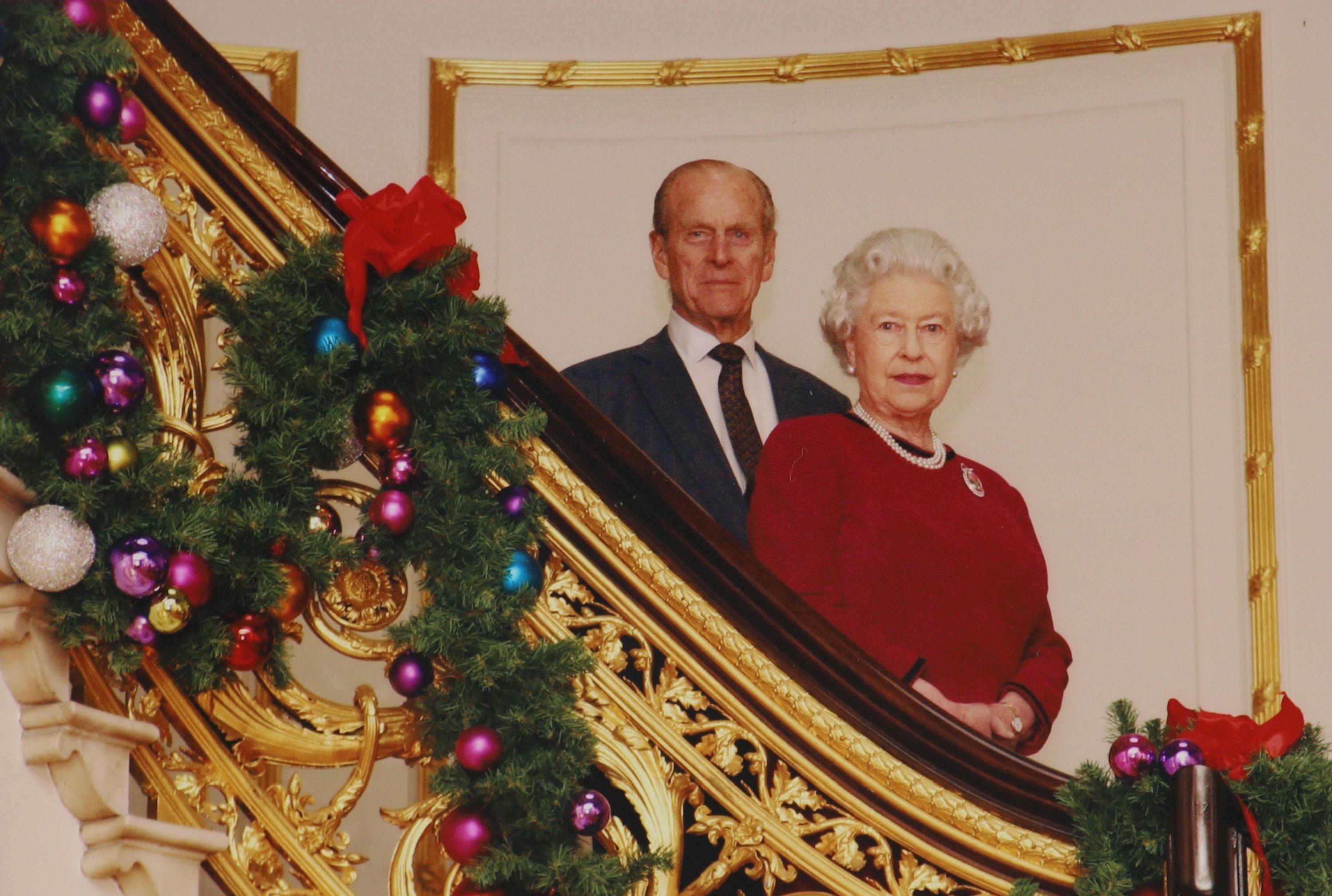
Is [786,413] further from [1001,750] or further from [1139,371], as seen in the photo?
[1001,750]

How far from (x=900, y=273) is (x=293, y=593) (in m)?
2.22

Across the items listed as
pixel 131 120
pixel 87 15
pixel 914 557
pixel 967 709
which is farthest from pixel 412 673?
pixel 914 557

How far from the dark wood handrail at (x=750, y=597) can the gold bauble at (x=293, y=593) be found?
365mm

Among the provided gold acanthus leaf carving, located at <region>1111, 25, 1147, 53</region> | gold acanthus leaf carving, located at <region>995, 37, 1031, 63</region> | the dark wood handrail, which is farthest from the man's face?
the dark wood handrail

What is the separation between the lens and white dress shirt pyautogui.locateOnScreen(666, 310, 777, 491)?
3.91m

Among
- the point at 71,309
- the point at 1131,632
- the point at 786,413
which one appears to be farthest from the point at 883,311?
the point at 71,309

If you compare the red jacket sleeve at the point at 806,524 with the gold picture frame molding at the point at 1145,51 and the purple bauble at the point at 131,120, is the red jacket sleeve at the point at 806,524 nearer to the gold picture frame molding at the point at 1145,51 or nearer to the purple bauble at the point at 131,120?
the gold picture frame molding at the point at 1145,51

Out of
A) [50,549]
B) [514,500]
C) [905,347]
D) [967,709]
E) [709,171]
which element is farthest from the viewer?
[709,171]

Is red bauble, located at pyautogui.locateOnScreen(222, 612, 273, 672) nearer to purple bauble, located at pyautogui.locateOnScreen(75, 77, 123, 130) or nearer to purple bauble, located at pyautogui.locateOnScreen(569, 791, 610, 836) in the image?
purple bauble, located at pyautogui.locateOnScreen(569, 791, 610, 836)

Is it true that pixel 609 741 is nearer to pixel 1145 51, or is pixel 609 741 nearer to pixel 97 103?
pixel 97 103

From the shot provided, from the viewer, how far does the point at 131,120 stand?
2.17 metres

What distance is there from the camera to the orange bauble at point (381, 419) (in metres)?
2.10

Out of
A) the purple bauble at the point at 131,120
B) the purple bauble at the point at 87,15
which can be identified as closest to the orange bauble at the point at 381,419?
the purple bauble at the point at 131,120

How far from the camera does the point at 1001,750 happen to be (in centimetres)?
214
